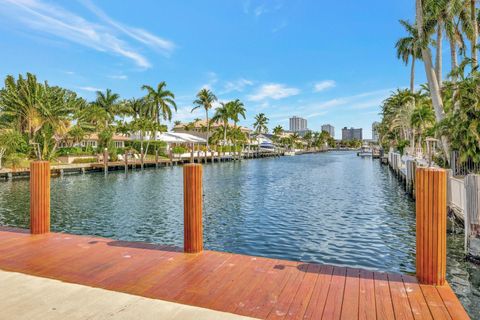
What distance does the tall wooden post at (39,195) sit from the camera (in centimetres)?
776

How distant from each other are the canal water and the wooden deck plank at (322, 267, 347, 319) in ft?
11.5

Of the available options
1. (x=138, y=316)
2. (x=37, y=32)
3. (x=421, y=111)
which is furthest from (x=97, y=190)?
(x=421, y=111)

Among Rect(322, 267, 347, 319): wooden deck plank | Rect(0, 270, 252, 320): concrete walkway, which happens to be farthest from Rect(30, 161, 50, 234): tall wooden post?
Rect(322, 267, 347, 319): wooden deck plank

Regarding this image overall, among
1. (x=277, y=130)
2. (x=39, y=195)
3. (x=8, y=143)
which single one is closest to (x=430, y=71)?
(x=39, y=195)

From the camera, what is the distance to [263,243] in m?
11.9

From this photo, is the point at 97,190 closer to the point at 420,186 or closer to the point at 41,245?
the point at 41,245

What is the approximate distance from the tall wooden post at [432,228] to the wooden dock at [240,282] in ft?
0.70

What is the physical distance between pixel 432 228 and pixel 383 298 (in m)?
1.40

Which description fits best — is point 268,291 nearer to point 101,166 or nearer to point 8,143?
point 8,143

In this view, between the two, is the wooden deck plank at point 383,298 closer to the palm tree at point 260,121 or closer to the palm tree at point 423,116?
the palm tree at point 423,116

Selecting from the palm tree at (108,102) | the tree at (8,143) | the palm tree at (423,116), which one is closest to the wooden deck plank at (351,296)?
the tree at (8,143)

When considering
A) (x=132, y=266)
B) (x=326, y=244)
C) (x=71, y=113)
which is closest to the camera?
(x=132, y=266)

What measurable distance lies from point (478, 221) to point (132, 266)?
894cm

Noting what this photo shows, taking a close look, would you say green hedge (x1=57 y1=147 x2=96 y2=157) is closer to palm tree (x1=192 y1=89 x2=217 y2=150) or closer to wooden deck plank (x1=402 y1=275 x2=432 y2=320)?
palm tree (x1=192 y1=89 x2=217 y2=150)
